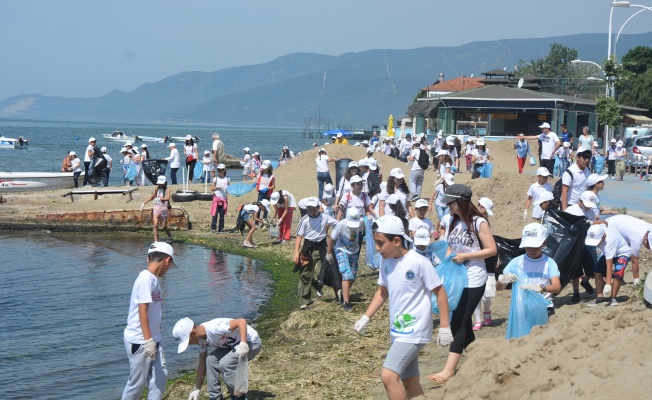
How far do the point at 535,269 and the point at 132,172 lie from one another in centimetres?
2391

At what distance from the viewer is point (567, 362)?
5.84m

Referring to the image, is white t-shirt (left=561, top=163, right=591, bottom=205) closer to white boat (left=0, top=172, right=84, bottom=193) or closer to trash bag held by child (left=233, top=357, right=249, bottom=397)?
trash bag held by child (left=233, top=357, right=249, bottom=397)

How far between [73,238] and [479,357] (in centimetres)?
1682

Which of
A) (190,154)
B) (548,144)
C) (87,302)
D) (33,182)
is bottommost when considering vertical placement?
(87,302)

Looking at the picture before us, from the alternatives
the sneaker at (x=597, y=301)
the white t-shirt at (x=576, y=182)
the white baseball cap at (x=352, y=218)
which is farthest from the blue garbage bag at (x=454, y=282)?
the white t-shirt at (x=576, y=182)

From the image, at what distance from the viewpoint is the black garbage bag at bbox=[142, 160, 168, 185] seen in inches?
1156

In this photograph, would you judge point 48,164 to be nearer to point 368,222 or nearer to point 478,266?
point 368,222

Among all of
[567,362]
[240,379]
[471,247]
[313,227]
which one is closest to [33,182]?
[313,227]

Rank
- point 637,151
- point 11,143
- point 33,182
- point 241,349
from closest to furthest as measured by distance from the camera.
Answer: point 241,349 → point 33,182 → point 637,151 → point 11,143

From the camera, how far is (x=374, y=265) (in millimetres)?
14414

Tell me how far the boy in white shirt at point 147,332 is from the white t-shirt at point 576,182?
24.1 ft

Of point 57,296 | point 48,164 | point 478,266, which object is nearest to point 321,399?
point 478,266

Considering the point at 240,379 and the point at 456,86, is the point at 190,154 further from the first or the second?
the point at 456,86

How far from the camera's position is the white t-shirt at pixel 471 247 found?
25.5 feet
